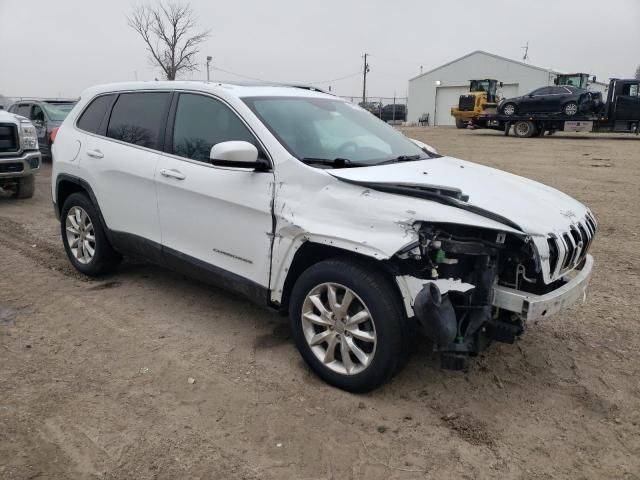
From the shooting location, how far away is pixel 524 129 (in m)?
23.6

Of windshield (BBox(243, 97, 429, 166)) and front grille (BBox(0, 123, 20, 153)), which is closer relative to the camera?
windshield (BBox(243, 97, 429, 166))

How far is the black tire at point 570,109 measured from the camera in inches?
866

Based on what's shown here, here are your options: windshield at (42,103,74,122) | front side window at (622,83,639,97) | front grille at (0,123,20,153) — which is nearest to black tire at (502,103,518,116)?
front side window at (622,83,639,97)

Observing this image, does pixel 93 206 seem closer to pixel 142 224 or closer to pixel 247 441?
pixel 142 224

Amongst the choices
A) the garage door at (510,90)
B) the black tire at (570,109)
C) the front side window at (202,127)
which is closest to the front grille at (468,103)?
the black tire at (570,109)

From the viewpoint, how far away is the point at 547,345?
151 inches

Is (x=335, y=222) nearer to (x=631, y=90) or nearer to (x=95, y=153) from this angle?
(x=95, y=153)

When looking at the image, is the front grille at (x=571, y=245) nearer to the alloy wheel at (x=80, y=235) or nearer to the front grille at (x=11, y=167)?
Result: the alloy wheel at (x=80, y=235)

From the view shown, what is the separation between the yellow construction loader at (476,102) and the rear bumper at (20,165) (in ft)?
78.1

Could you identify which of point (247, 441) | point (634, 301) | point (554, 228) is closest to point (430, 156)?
point (554, 228)

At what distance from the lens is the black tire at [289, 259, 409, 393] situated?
2881mm

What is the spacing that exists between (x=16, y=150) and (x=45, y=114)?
5.46 m

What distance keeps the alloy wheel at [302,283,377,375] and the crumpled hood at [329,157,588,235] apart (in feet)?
2.26

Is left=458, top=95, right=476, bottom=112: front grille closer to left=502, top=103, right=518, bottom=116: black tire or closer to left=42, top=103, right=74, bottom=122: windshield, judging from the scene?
left=502, top=103, right=518, bottom=116: black tire
